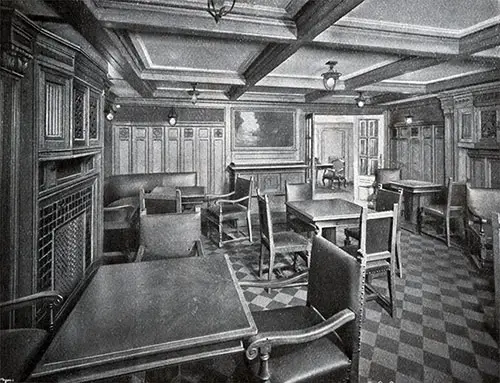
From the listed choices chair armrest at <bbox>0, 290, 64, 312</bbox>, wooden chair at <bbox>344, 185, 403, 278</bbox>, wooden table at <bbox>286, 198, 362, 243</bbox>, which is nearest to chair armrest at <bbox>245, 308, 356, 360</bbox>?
chair armrest at <bbox>0, 290, 64, 312</bbox>

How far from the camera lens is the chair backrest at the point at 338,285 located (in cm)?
179

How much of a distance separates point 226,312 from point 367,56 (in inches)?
154

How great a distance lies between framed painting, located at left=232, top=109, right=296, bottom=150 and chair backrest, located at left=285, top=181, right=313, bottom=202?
287 cm

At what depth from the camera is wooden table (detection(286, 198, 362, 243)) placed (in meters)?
3.77

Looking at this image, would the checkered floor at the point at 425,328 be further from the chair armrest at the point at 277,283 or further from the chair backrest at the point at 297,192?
the chair backrest at the point at 297,192

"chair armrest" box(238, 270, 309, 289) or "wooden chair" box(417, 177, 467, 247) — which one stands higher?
"wooden chair" box(417, 177, 467, 247)

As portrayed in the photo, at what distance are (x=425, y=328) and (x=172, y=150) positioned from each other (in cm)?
604

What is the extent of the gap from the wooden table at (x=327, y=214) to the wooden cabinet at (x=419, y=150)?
4138 mm

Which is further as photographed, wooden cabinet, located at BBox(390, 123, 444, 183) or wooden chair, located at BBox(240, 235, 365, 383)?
wooden cabinet, located at BBox(390, 123, 444, 183)

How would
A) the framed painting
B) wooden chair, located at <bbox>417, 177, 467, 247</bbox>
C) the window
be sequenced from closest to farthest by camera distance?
wooden chair, located at <bbox>417, 177, 467, 247</bbox> → the framed painting → the window

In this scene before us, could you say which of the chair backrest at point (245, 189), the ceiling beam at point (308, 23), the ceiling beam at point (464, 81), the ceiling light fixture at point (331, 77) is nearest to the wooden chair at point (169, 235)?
the ceiling beam at point (308, 23)

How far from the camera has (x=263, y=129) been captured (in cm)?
791

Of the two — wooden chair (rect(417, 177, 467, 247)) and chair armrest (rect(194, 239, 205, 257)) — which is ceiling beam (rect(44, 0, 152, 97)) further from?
wooden chair (rect(417, 177, 467, 247))

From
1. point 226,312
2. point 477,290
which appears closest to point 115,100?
point 226,312
